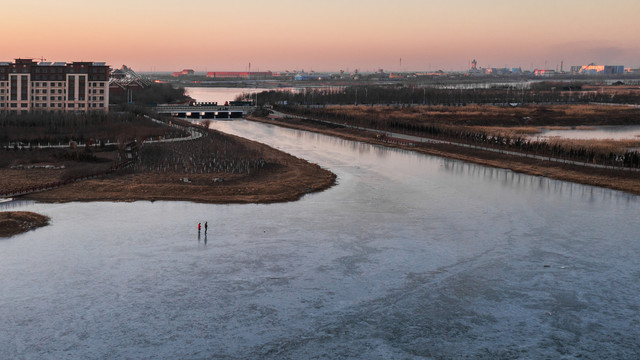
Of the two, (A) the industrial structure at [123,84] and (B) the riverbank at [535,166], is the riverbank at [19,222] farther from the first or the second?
(A) the industrial structure at [123,84]

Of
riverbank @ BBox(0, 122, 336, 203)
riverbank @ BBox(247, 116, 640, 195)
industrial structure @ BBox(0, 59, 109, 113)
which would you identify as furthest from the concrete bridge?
riverbank @ BBox(0, 122, 336, 203)

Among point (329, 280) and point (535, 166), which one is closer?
point (329, 280)

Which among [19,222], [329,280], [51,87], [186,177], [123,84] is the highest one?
[123,84]

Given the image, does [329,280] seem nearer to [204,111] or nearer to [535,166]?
[535,166]

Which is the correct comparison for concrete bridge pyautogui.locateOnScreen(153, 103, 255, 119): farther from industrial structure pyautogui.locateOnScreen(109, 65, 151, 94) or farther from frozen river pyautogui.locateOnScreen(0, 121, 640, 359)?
frozen river pyautogui.locateOnScreen(0, 121, 640, 359)

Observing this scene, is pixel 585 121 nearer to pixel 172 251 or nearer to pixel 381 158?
pixel 381 158

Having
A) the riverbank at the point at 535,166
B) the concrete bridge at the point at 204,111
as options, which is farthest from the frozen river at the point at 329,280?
the concrete bridge at the point at 204,111

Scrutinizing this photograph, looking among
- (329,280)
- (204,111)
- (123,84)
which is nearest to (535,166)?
(329,280)
